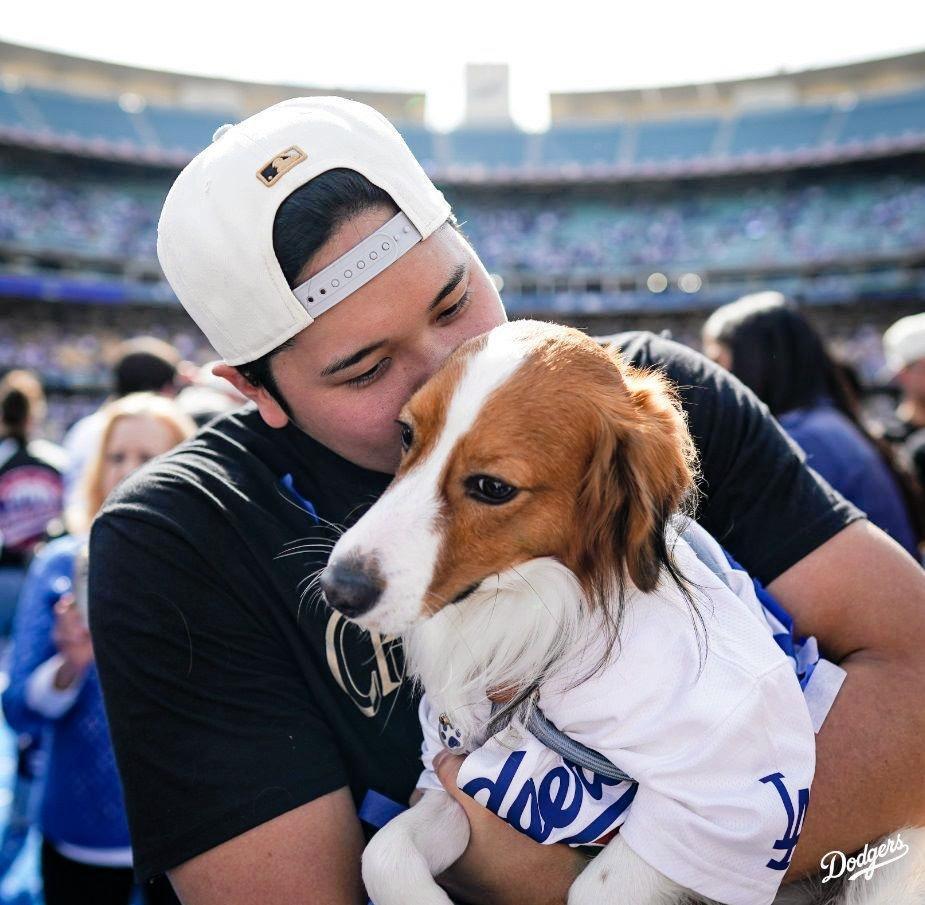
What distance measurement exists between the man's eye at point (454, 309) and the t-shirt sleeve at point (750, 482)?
1.88 ft

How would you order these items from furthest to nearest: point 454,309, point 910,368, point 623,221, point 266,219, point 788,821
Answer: point 623,221, point 910,368, point 454,309, point 266,219, point 788,821

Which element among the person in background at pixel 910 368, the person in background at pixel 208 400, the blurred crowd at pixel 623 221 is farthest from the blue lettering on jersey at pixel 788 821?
the blurred crowd at pixel 623 221

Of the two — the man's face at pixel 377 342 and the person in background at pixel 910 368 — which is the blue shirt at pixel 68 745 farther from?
the person in background at pixel 910 368

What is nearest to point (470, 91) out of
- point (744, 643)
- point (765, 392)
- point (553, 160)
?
point (553, 160)

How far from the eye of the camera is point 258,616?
183cm

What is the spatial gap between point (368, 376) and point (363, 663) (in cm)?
72

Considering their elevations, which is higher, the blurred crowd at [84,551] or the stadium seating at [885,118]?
the blurred crowd at [84,551]

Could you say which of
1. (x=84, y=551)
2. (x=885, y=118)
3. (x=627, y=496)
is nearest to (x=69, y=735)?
(x=84, y=551)

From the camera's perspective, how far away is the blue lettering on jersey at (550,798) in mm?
1716

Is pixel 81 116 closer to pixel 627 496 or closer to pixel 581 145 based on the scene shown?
pixel 581 145

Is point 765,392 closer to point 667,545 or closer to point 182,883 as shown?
point 667,545

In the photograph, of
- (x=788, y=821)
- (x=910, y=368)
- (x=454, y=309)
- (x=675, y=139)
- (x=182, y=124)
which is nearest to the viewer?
(x=788, y=821)

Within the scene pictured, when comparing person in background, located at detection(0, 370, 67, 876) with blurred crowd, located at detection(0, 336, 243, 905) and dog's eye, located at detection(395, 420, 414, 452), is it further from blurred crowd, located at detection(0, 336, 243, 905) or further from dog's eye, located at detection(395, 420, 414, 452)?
dog's eye, located at detection(395, 420, 414, 452)

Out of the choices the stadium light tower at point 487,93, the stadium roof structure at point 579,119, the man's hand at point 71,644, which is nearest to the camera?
the man's hand at point 71,644
